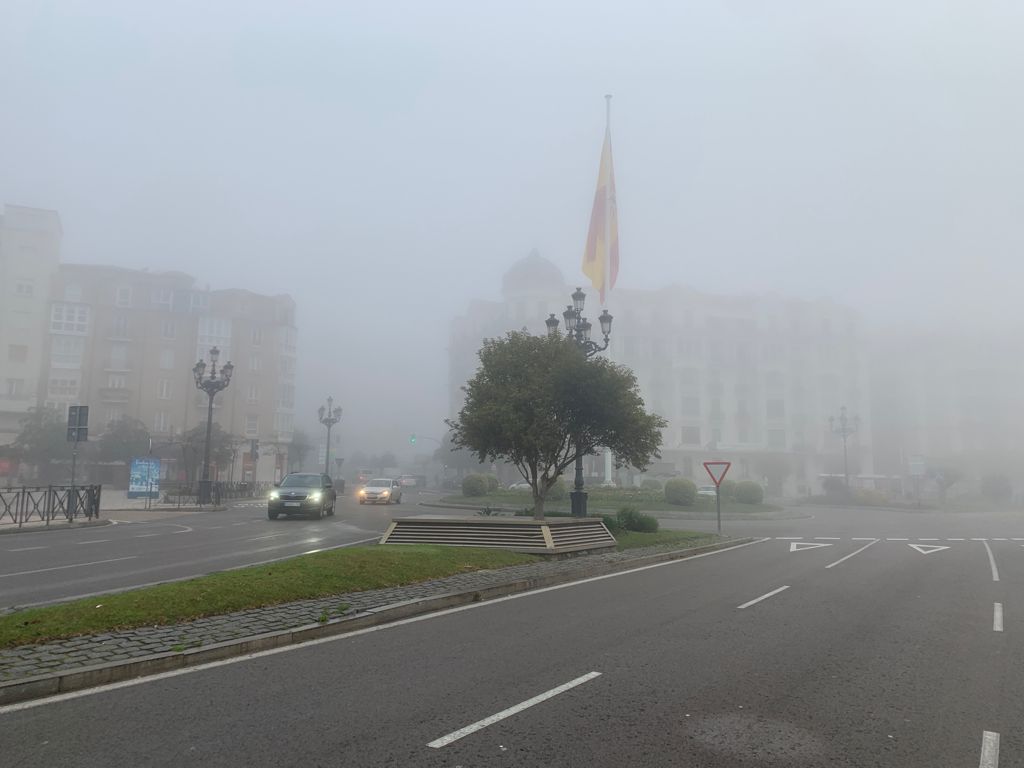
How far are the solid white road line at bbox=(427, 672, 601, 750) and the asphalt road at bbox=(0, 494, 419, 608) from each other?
24.5 ft

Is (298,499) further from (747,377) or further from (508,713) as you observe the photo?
(747,377)

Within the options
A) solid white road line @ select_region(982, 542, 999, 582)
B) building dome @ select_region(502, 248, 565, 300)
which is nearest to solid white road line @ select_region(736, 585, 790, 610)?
solid white road line @ select_region(982, 542, 999, 582)

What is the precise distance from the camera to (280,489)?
2698 centimetres

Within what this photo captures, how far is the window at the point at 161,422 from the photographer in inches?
3187

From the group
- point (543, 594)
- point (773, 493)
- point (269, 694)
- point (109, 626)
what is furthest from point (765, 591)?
point (773, 493)

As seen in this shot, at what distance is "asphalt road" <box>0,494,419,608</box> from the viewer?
36.3ft

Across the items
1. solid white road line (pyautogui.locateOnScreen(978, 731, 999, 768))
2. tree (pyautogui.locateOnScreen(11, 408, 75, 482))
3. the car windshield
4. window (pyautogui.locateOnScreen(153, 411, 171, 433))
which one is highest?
window (pyautogui.locateOnScreen(153, 411, 171, 433))

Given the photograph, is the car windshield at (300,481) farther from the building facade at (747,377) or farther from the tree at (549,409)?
the building facade at (747,377)

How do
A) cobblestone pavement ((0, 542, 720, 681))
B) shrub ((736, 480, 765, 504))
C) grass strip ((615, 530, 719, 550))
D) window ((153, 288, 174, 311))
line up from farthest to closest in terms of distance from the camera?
window ((153, 288, 174, 311))
shrub ((736, 480, 765, 504))
grass strip ((615, 530, 719, 550))
cobblestone pavement ((0, 542, 720, 681))

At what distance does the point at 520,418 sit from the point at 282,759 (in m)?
16.1

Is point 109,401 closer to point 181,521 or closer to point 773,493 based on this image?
point 181,521

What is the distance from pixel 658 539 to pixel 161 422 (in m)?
76.3

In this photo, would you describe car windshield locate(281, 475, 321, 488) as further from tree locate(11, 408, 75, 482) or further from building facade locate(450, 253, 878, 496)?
building facade locate(450, 253, 878, 496)

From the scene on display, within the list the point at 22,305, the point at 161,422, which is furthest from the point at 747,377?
the point at 22,305
